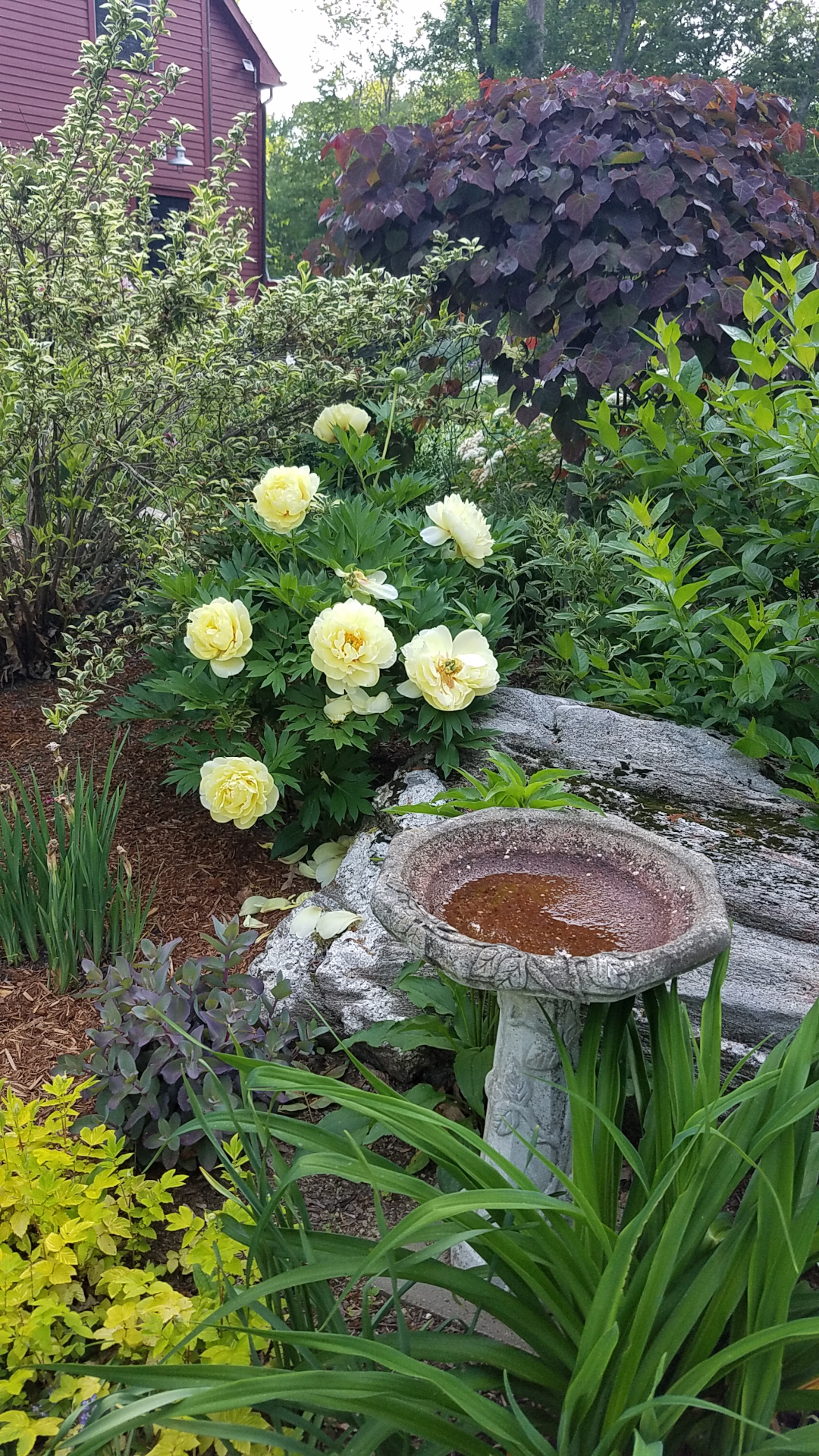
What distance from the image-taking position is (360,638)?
105 inches

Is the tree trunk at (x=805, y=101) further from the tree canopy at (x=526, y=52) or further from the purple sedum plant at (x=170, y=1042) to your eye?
the purple sedum plant at (x=170, y=1042)

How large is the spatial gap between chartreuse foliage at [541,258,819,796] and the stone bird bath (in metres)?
0.99

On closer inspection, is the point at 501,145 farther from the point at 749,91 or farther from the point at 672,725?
the point at 672,725

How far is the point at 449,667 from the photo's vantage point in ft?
9.04

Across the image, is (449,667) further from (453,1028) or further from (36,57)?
(36,57)

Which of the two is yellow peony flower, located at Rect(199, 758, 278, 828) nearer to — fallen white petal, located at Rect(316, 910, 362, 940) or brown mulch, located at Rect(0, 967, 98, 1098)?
fallen white petal, located at Rect(316, 910, 362, 940)

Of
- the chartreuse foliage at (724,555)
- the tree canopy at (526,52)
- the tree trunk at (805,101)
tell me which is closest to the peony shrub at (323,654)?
the chartreuse foliage at (724,555)

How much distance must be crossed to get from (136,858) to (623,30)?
38.5 metres

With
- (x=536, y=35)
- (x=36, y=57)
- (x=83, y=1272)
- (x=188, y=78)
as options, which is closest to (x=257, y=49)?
(x=188, y=78)

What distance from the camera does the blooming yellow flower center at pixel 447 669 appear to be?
2.75m

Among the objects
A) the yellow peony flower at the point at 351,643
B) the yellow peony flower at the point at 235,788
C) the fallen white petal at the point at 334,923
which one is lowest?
the fallen white petal at the point at 334,923

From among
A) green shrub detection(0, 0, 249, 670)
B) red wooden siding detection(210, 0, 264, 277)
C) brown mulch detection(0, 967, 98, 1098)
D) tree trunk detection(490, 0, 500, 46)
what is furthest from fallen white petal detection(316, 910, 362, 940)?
tree trunk detection(490, 0, 500, 46)

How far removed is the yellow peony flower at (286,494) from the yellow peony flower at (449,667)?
55cm

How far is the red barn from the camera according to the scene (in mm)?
15383
